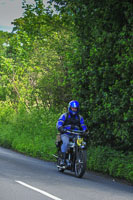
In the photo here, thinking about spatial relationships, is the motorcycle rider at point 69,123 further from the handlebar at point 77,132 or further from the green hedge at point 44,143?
the green hedge at point 44,143

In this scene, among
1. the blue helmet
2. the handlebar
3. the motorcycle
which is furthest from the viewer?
the blue helmet

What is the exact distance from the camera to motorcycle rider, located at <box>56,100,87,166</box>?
12977 mm

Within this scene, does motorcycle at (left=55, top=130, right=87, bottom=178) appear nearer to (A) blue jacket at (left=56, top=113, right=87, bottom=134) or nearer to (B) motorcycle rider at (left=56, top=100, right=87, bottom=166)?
(B) motorcycle rider at (left=56, top=100, right=87, bottom=166)

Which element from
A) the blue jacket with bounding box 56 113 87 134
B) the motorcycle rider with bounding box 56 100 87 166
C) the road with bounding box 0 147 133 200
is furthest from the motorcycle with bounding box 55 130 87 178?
the road with bounding box 0 147 133 200

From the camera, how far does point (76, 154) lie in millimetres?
12531

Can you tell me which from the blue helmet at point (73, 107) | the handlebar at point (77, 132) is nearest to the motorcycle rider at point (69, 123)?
the blue helmet at point (73, 107)

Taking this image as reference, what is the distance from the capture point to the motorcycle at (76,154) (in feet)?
39.6

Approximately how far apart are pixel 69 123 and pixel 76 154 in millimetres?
1116

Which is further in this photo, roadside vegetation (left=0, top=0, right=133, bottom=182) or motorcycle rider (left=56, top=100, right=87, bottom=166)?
motorcycle rider (left=56, top=100, right=87, bottom=166)

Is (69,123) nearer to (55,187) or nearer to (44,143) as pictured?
(55,187)

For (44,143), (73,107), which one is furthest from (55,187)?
(44,143)

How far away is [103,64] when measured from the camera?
1369cm

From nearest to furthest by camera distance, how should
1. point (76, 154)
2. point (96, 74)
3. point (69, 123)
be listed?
point (76, 154) → point (69, 123) → point (96, 74)

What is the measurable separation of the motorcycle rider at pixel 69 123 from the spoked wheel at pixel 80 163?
71cm
